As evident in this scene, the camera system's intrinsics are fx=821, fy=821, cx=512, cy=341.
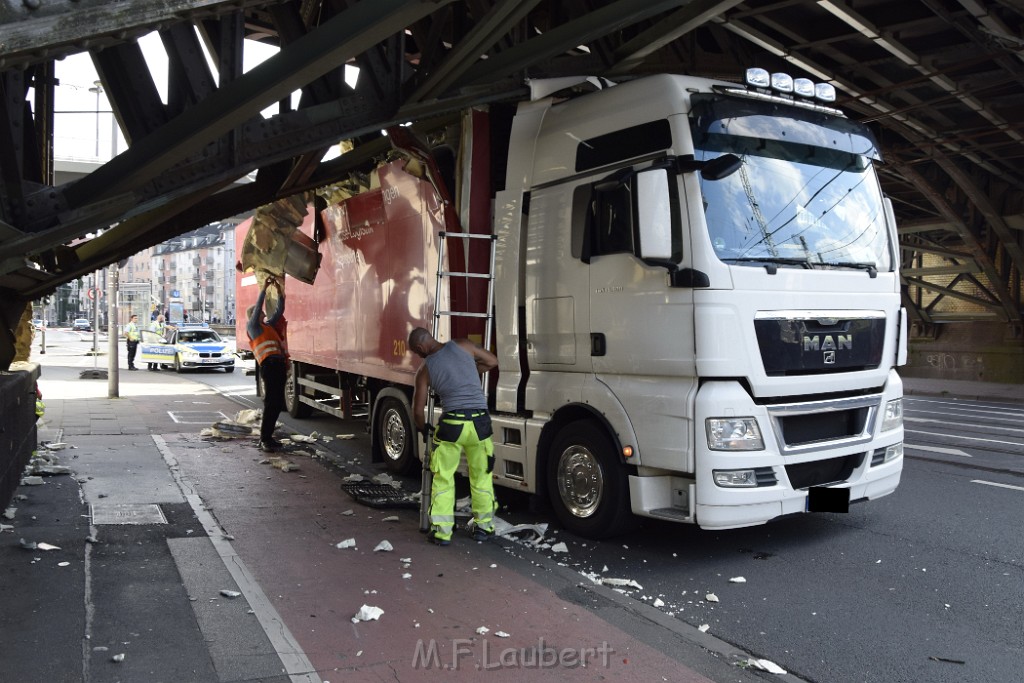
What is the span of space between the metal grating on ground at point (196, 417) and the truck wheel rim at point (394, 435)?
210 inches

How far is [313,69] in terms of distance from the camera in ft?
16.9

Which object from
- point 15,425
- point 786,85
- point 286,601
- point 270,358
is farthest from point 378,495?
point 786,85

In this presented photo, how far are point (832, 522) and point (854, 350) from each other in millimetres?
1660

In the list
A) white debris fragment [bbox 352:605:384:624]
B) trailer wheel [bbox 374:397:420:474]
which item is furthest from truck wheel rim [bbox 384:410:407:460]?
white debris fragment [bbox 352:605:384:624]

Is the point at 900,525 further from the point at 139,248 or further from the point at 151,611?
the point at 139,248

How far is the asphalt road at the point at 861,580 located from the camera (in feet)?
13.7

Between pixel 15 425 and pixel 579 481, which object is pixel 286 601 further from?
pixel 15 425

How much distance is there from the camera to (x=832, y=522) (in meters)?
6.70

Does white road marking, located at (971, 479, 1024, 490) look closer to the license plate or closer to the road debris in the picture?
the license plate

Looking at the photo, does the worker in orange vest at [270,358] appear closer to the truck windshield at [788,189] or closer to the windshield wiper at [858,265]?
the truck windshield at [788,189]

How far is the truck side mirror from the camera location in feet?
17.3

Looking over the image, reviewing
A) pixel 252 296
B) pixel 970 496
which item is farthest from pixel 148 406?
pixel 970 496

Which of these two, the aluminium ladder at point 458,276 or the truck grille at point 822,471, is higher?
the aluminium ladder at point 458,276

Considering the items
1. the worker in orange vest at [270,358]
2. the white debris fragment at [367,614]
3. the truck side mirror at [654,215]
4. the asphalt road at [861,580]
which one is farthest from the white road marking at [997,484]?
the worker in orange vest at [270,358]
